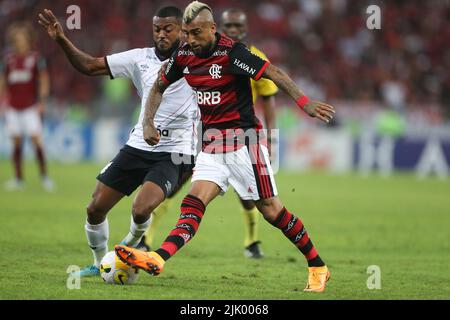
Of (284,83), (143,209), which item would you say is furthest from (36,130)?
(284,83)

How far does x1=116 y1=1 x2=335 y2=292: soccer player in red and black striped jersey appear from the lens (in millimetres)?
6957

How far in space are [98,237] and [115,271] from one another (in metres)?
0.76

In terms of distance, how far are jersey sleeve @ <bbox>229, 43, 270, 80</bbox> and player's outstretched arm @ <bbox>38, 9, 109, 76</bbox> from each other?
148 centimetres

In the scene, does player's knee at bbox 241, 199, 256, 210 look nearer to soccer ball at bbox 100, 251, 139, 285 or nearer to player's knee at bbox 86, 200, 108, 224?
player's knee at bbox 86, 200, 108, 224

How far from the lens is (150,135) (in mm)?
7148

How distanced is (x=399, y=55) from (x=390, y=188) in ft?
34.1

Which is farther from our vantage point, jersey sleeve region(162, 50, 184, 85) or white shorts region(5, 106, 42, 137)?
white shorts region(5, 106, 42, 137)

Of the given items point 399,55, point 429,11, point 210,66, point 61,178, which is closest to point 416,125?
point 399,55

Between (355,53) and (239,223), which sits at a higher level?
(355,53)

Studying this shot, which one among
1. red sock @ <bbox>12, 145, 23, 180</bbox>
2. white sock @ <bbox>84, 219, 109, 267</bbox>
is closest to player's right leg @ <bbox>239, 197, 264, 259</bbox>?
white sock @ <bbox>84, 219, 109, 267</bbox>

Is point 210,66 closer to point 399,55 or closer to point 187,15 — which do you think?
point 187,15

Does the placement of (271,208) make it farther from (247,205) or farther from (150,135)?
(247,205)

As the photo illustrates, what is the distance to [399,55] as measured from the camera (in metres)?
29.5

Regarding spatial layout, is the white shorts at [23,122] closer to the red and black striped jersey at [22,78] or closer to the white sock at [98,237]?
the red and black striped jersey at [22,78]
